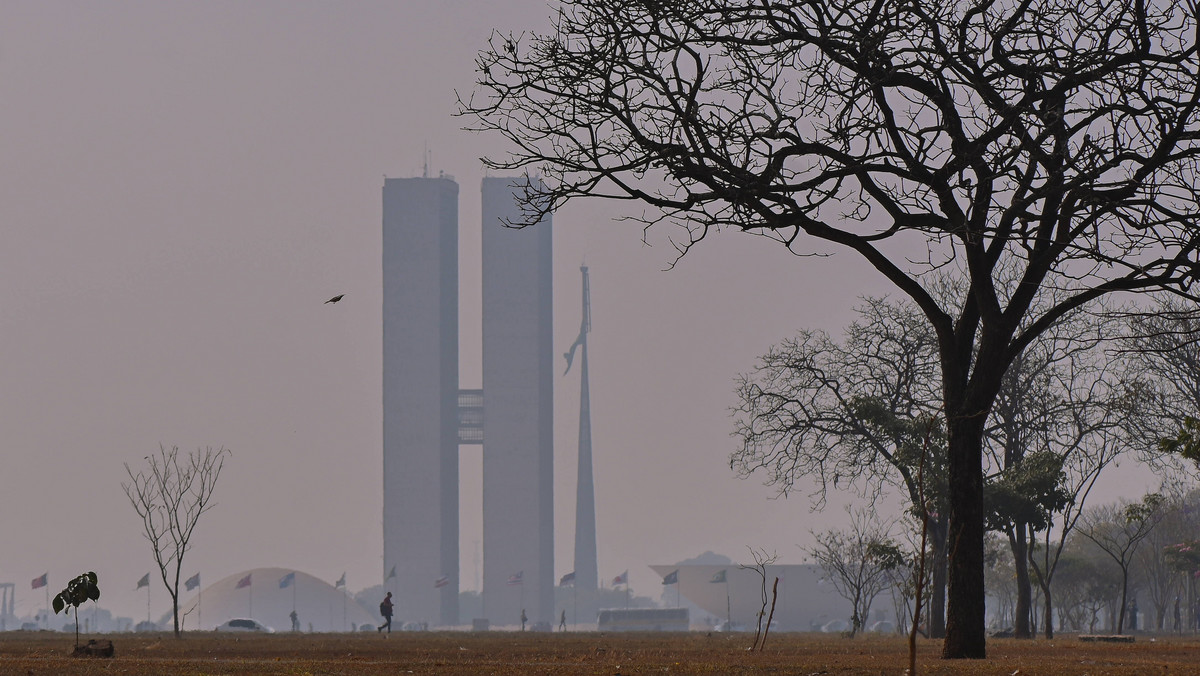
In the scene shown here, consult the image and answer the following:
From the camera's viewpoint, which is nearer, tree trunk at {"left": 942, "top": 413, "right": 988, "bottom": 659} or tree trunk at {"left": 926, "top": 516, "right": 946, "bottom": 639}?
tree trunk at {"left": 942, "top": 413, "right": 988, "bottom": 659}

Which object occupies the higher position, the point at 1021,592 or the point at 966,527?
the point at 966,527

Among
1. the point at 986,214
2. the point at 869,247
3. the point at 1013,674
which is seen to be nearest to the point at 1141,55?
the point at 986,214

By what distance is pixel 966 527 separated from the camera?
16250mm

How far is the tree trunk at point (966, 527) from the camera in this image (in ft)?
53.5

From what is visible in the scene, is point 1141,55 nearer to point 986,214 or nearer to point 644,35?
point 986,214

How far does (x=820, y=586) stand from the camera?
7623 inches

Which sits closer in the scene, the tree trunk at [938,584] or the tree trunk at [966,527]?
the tree trunk at [966,527]

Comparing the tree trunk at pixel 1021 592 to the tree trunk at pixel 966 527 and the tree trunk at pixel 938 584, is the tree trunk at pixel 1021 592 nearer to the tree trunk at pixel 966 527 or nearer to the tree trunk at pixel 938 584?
the tree trunk at pixel 938 584

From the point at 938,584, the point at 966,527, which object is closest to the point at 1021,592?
the point at 938,584

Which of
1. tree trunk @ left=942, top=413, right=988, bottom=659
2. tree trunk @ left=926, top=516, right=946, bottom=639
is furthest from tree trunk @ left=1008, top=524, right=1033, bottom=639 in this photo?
tree trunk @ left=942, top=413, right=988, bottom=659

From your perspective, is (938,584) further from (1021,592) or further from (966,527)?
(966,527)

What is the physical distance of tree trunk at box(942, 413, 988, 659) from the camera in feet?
53.5

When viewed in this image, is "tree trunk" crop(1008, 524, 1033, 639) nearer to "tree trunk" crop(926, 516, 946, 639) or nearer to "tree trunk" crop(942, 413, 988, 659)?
"tree trunk" crop(926, 516, 946, 639)

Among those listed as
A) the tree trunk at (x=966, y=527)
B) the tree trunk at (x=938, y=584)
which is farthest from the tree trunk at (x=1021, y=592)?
the tree trunk at (x=966, y=527)
